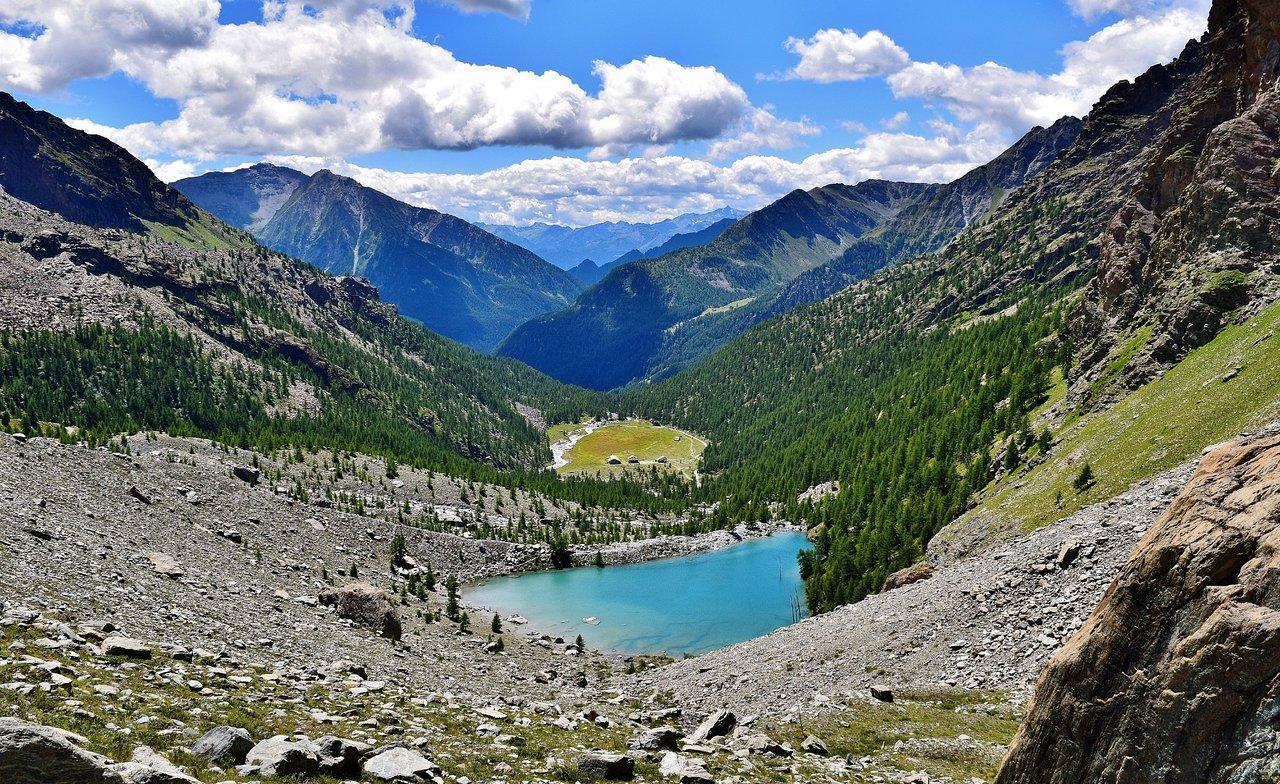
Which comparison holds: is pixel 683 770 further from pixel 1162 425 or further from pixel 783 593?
pixel 783 593

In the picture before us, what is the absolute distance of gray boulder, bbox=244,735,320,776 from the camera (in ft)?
58.7

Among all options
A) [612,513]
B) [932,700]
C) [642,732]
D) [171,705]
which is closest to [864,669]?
[932,700]

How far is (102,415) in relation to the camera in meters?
174

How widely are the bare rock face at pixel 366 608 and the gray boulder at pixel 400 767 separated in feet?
138

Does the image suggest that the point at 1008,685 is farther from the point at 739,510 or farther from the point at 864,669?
the point at 739,510

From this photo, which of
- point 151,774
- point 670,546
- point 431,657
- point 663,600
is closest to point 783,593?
point 663,600

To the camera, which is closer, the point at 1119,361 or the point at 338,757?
the point at 338,757

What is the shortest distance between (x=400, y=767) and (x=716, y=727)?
62.5ft

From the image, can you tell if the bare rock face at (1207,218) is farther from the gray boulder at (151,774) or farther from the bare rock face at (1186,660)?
the gray boulder at (151,774)

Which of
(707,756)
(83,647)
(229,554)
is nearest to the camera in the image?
(83,647)

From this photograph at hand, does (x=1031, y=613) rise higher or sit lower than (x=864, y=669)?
higher

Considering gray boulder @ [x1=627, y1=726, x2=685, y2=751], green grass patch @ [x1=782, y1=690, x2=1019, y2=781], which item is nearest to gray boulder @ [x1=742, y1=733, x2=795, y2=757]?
green grass patch @ [x1=782, y1=690, x2=1019, y2=781]

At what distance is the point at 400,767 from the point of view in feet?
64.3

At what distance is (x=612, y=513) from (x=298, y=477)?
75798mm
